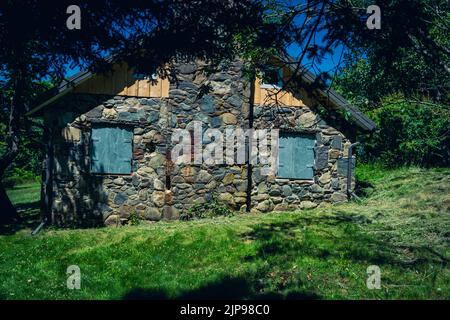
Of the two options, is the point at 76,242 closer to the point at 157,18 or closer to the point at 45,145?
the point at 45,145

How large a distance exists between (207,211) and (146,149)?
2.49 metres

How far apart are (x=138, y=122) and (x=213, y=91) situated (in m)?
2.34

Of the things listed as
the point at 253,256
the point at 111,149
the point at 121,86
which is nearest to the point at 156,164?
the point at 111,149

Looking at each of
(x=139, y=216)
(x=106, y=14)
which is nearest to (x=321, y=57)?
(x=106, y=14)

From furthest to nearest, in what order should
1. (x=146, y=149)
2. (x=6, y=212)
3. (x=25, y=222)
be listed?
(x=6, y=212) < (x=25, y=222) < (x=146, y=149)

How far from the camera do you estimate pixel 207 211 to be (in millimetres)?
11953

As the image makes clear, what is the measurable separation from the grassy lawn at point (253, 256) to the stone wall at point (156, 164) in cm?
76

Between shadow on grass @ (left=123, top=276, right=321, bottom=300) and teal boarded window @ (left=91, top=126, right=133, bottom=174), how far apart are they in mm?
6053

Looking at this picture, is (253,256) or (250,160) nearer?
(253,256)

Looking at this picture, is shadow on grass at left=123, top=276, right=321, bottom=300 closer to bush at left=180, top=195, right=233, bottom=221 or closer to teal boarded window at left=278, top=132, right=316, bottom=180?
bush at left=180, top=195, right=233, bottom=221

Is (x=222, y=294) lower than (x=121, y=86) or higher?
lower

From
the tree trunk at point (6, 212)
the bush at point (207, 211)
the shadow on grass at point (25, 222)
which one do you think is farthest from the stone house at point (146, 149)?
the tree trunk at point (6, 212)

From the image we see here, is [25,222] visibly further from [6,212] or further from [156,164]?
[156,164]

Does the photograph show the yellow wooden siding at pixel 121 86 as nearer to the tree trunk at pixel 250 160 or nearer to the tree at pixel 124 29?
the tree trunk at pixel 250 160
